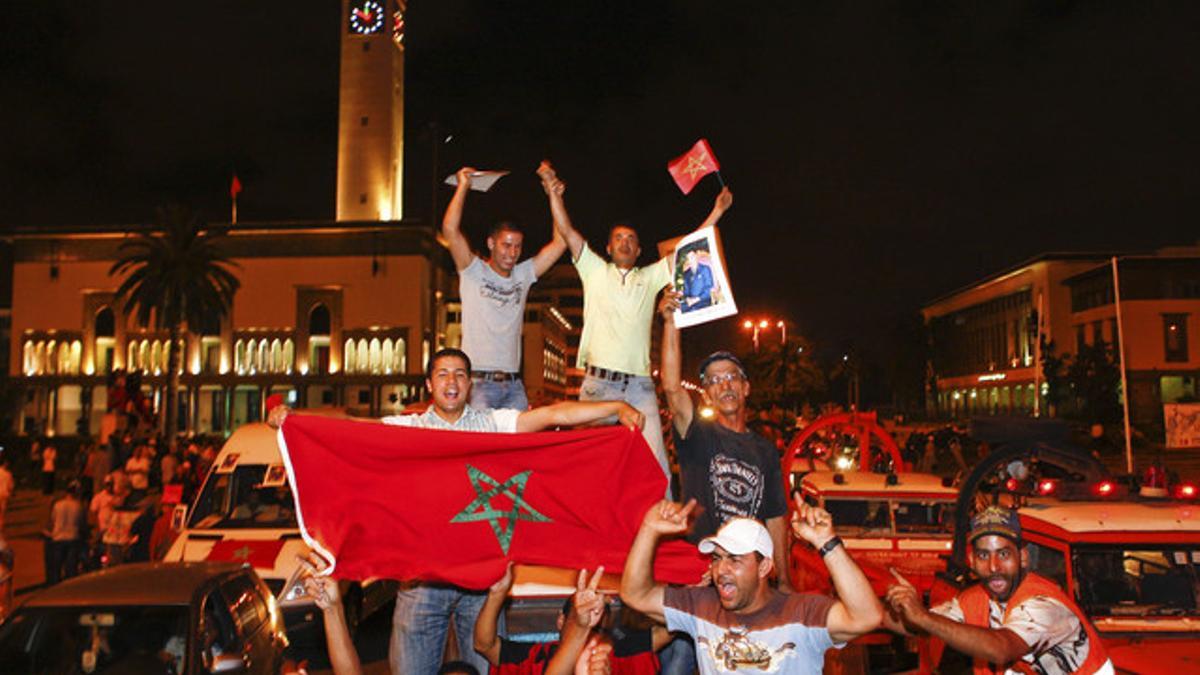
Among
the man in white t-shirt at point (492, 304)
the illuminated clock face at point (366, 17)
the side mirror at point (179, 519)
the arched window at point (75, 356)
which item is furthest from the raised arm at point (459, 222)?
the illuminated clock face at point (366, 17)

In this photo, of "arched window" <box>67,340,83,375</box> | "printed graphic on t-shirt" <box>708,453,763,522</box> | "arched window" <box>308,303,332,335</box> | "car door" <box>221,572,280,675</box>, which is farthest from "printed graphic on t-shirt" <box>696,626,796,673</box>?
"arched window" <box>67,340,83,375</box>

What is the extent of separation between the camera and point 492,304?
6762 millimetres

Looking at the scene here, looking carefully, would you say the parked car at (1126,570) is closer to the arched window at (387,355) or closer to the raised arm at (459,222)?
the raised arm at (459,222)

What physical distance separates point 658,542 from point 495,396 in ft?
7.67

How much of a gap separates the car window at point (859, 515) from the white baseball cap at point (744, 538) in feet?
21.0

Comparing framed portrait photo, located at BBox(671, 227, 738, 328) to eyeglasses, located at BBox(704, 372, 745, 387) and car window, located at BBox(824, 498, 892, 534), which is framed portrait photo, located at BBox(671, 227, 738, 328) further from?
car window, located at BBox(824, 498, 892, 534)

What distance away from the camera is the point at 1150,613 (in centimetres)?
614

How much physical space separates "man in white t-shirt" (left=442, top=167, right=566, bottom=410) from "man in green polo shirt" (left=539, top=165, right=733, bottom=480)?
44 centimetres

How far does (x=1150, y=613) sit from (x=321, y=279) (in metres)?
84.7

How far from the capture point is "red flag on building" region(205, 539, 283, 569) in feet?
34.5

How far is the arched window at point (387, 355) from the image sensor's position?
8256 cm

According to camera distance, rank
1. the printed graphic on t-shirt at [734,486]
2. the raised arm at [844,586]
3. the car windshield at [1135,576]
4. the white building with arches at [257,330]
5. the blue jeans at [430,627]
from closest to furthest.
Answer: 1. the raised arm at [844,586]
2. the blue jeans at [430,627]
3. the printed graphic on t-shirt at [734,486]
4. the car windshield at [1135,576]
5. the white building with arches at [257,330]

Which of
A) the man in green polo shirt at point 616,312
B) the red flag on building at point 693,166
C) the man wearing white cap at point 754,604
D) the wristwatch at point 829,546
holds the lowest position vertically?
the man wearing white cap at point 754,604

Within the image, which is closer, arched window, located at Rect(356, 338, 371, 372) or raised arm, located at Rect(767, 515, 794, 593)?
raised arm, located at Rect(767, 515, 794, 593)
